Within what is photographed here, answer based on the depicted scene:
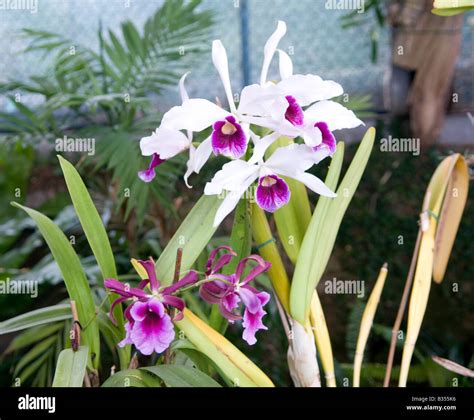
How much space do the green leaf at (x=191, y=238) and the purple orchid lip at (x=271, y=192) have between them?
0.31 ft

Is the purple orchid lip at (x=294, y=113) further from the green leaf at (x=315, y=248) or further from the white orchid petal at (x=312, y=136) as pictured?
the green leaf at (x=315, y=248)

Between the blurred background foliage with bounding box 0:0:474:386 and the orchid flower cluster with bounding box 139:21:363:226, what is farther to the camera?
the blurred background foliage with bounding box 0:0:474:386

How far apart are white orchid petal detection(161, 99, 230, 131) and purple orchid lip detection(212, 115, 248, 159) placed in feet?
0.04

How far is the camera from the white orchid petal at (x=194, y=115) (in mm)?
796

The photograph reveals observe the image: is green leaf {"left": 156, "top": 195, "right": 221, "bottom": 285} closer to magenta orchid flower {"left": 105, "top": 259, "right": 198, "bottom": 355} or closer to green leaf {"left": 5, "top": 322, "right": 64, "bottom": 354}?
magenta orchid flower {"left": 105, "top": 259, "right": 198, "bottom": 355}

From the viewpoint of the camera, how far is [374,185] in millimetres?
2160

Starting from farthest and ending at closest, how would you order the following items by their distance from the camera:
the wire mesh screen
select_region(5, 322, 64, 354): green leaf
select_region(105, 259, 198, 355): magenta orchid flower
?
the wire mesh screen, select_region(5, 322, 64, 354): green leaf, select_region(105, 259, 198, 355): magenta orchid flower

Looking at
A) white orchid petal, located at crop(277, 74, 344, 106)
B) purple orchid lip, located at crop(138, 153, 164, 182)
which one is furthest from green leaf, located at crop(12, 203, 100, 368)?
white orchid petal, located at crop(277, 74, 344, 106)

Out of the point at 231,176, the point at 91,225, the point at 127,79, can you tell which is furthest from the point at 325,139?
the point at 127,79

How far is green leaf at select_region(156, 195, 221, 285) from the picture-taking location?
2.86ft

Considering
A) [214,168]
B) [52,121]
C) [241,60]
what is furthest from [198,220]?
[241,60]

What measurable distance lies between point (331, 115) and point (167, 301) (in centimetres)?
30
